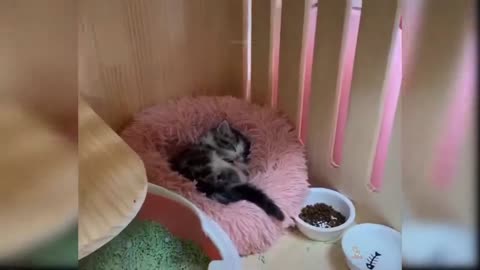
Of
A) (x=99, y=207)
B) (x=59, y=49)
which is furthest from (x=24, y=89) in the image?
(x=99, y=207)

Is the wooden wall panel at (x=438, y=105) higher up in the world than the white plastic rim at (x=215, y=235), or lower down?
higher up

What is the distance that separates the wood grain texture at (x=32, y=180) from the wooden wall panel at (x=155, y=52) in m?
0.61

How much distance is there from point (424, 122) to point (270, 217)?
2.55 feet

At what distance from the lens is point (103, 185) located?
56cm

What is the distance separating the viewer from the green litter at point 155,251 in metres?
0.89

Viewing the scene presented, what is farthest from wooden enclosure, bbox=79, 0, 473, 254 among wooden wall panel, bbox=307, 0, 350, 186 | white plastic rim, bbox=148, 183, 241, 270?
white plastic rim, bbox=148, 183, 241, 270

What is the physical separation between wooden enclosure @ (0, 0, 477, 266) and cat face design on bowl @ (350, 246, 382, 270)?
0.25 feet

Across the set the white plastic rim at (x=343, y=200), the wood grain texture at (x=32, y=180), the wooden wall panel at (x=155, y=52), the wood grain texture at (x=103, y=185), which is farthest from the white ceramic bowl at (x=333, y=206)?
the wood grain texture at (x=32, y=180)

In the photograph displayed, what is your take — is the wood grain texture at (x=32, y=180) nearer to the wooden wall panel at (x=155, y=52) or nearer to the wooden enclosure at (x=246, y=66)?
the wooden enclosure at (x=246, y=66)

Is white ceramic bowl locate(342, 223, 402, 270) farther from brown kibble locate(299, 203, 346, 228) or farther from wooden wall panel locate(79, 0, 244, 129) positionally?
wooden wall panel locate(79, 0, 244, 129)

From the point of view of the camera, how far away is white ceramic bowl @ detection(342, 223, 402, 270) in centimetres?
95

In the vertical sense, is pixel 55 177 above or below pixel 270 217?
above

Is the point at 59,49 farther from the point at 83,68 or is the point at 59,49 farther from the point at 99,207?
the point at 83,68

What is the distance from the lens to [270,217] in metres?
1.06
